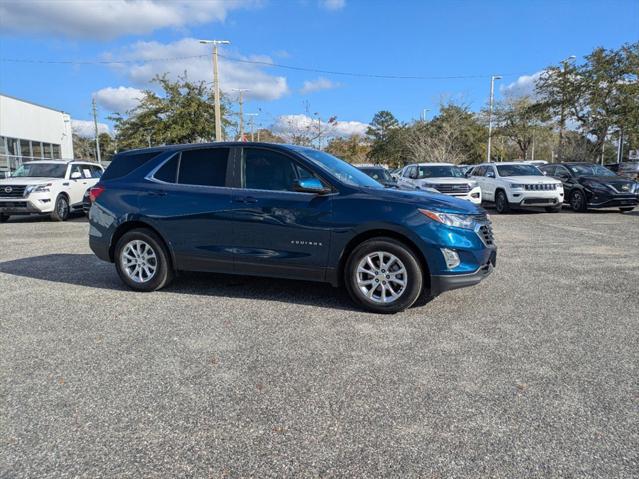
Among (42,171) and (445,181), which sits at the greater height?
(42,171)

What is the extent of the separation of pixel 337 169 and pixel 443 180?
9463 millimetres

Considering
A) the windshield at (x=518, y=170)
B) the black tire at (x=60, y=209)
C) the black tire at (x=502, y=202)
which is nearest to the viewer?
the black tire at (x=60, y=209)

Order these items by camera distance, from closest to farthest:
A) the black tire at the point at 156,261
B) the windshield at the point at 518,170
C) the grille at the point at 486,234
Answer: the grille at the point at 486,234 → the black tire at the point at 156,261 → the windshield at the point at 518,170

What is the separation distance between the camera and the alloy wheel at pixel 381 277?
4816mm

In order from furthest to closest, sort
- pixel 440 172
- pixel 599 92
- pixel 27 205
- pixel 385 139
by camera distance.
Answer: pixel 385 139
pixel 599 92
pixel 440 172
pixel 27 205

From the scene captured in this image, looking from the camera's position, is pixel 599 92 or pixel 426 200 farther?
pixel 599 92

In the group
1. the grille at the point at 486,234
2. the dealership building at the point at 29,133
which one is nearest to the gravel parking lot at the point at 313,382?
the grille at the point at 486,234

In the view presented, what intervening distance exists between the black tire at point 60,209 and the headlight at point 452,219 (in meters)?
12.0

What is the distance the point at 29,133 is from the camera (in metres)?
28.9

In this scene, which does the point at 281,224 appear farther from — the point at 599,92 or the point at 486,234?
the point at 599,92

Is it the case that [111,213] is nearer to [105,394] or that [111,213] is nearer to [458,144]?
[105,394]

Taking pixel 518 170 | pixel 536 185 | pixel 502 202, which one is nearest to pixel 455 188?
pixel 502 202

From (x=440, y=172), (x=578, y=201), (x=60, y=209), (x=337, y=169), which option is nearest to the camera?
(x=337, y=169)

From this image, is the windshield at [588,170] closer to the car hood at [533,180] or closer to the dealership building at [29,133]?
the car hood at [533,180]
